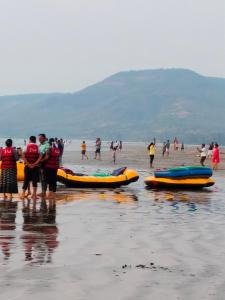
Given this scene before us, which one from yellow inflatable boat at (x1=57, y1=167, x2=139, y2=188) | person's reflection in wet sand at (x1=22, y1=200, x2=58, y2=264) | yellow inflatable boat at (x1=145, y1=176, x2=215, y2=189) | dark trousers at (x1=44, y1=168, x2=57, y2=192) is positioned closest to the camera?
person's reflection in wet sand at (x1=22, y1=200, x2=58, y2=264)

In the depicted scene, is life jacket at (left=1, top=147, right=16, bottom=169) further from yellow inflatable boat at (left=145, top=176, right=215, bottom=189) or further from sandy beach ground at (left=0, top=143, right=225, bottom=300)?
yellow inflatable boat at (left=145, top=176, right=215, bottom=189)

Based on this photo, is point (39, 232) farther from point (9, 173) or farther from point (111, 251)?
point (9, 173)

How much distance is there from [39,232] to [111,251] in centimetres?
200

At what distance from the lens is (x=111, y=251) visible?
29.6 feet

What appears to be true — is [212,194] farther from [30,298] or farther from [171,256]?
[30,298]

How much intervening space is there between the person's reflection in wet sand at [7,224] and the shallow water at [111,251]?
0.04 ft

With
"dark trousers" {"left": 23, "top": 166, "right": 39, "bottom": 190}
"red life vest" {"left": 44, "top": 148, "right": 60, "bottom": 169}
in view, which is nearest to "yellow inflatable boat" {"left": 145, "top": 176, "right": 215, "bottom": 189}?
"red life vest" {"left": 44, "top": 148, "right": 60, "bottom": 169}

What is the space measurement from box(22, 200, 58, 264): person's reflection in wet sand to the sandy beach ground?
0.01m

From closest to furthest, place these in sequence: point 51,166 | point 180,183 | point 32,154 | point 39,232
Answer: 1. point 39,232
2. point 32,154
3. point 51,166
4. point 180,183

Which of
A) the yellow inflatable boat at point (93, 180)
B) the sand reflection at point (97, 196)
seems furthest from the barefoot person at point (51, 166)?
the yellow inflatable boat at point (93, 180)

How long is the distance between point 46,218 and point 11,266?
195 inches

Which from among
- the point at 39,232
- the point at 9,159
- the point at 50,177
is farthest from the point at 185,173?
the point at 39,232

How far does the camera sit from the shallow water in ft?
22.3

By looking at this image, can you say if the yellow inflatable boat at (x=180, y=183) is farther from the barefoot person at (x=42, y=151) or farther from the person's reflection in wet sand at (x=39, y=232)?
the person's reflection in wet sand at (x=39, y=232)
